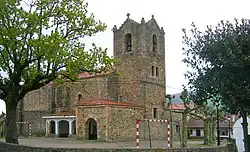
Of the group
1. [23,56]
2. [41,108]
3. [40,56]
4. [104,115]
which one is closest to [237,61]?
[40,56]

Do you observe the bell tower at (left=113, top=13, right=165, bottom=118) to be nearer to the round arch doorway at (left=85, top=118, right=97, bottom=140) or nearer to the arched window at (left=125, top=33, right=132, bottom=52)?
the arched window at (left=125, top=33, right=132, bottom=52)

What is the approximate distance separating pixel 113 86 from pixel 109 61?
69.1 ft

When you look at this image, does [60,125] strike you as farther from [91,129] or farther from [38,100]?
[91,129]

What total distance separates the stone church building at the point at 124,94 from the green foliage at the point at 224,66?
18.3 m

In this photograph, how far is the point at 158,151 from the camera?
16.5m

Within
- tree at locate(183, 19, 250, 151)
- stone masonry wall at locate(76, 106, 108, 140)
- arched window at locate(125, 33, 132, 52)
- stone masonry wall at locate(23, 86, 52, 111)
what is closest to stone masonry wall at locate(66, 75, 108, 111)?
stone masonry wall at locate(76, 106, 108, 140)

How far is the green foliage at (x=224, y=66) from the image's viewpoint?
17188mm

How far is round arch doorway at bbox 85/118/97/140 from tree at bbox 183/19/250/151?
20.5 metres

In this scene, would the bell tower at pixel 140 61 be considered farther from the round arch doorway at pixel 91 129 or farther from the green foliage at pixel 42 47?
the green foliage at pixel 42 47

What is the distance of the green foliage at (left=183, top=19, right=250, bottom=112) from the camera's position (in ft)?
56.4

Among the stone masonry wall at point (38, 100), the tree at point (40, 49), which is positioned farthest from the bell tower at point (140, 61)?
the tree at point (40, 49)

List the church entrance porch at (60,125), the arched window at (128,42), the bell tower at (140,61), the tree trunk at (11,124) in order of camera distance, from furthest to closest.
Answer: the church entrance porch at (60,125) → the arched window at (128,42) → the bell tower at (140,61) → the tree trunk at (11,124)

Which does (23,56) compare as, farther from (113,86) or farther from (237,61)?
(113,86)

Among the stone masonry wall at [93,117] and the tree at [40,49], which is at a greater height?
the tree at [40,49]
